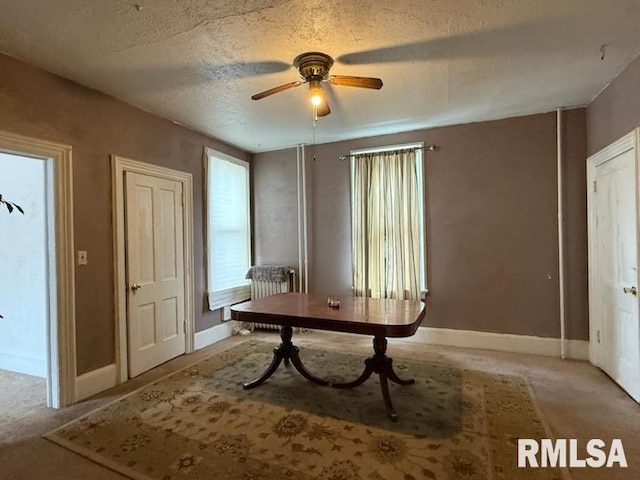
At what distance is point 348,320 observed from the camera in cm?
237

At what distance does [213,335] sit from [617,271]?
4.22 meters

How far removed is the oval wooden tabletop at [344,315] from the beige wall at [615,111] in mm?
2178

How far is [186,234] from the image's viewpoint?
12.6 feet

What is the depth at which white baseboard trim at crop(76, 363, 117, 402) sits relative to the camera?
2740 mm

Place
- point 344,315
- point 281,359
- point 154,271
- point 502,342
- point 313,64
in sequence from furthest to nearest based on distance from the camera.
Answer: point 502,342, point 154,271, point 281,359, point 344,315, point 313,64

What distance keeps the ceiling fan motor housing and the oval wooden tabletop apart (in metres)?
1.74

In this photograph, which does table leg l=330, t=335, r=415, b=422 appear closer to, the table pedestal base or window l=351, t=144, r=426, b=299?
the table pedestal base

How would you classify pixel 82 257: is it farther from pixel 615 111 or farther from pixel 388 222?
pixel 615 111

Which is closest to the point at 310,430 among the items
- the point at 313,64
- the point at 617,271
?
the point at 313,64

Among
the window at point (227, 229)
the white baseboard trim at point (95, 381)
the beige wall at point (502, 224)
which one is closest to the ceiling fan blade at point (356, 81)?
the beige wall at point (502, 224)

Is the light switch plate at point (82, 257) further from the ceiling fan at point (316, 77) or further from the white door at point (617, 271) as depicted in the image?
the white door at point (617, 271)

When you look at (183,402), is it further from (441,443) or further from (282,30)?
(282,30)

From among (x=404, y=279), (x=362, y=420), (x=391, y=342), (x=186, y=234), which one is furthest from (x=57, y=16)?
(x=391, y=342)

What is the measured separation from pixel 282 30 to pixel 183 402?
276 cm
